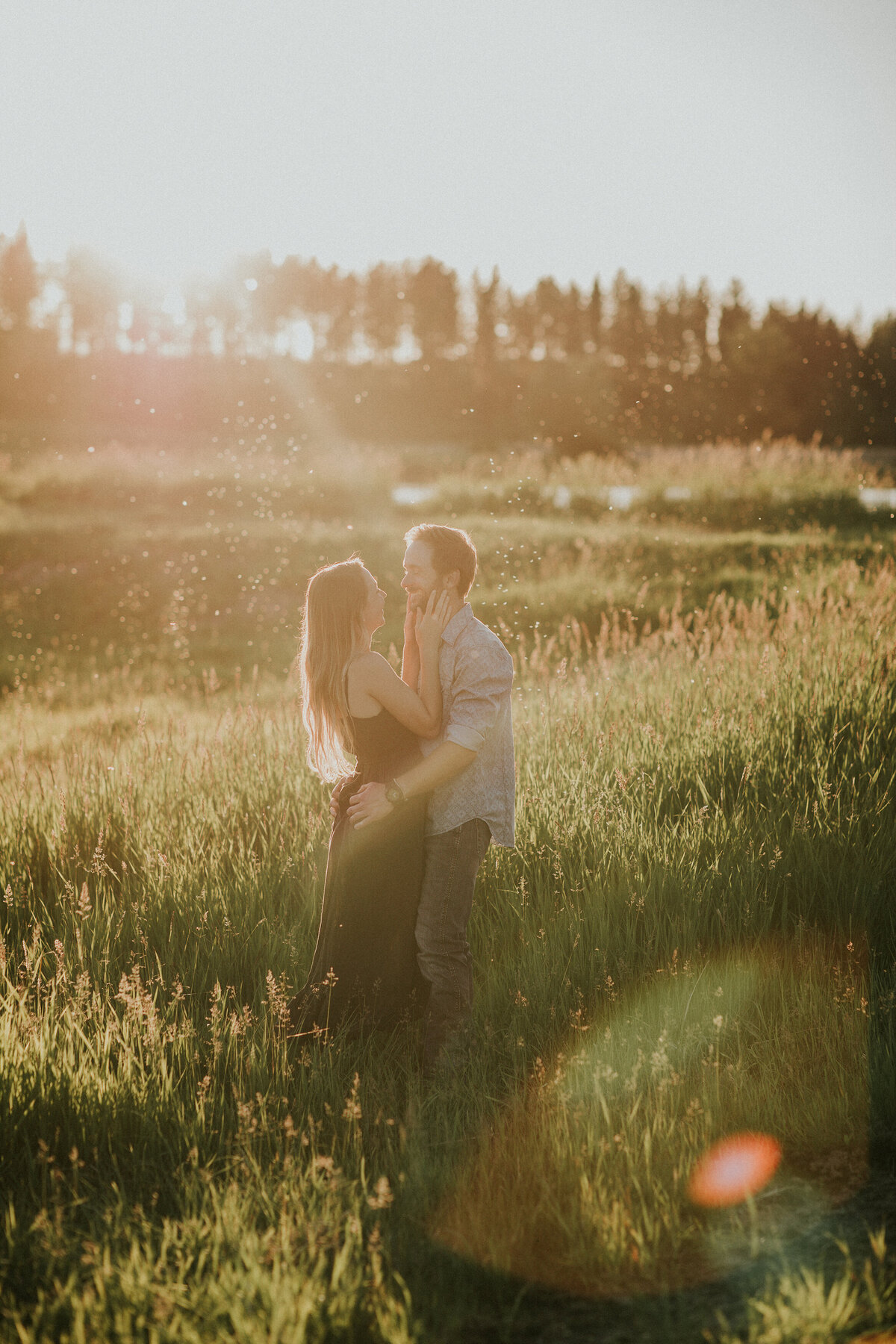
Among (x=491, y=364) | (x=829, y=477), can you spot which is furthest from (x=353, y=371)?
(x=829, y=477)

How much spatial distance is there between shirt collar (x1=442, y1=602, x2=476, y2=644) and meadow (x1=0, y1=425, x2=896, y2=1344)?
4.37 ft

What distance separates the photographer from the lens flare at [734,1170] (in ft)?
8.71

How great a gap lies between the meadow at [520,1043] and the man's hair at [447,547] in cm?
156

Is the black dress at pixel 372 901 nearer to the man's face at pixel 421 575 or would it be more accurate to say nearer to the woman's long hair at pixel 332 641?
the woman's long hair at pixel 332 641

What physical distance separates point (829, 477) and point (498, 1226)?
20.0 metres

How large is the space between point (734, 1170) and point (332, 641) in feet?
6.88

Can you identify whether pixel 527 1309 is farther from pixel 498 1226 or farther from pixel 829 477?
pixel 829 477

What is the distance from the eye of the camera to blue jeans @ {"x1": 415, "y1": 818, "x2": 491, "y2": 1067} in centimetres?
340

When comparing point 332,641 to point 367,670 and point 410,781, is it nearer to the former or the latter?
point 367,670

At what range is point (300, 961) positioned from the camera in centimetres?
403

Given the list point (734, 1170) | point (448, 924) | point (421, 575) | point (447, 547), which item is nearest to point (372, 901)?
point (448, 924)

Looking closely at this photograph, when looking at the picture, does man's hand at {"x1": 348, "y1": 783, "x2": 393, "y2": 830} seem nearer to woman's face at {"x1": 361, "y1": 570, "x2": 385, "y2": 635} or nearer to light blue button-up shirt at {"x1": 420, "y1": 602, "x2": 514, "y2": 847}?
light blue button-up shirt at {"x1": 420, "y1": 602, "x2": 514, "y2": 847}

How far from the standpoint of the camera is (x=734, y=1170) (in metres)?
2.77

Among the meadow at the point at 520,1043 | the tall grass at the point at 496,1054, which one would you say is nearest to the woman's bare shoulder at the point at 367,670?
the tall grass at the point at 496,1054
